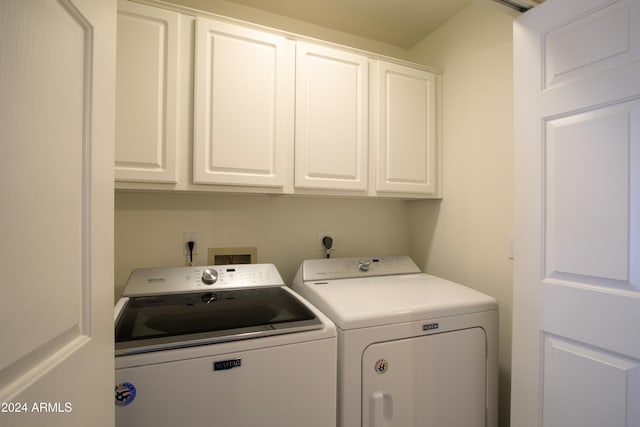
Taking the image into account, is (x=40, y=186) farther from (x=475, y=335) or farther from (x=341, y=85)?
(x=475, y=335)

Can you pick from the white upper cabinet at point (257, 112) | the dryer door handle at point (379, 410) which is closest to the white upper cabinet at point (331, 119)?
the white upper cabinet at point (257, 112)

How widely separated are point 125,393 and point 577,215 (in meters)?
1.51

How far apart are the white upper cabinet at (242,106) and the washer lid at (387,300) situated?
60 cm

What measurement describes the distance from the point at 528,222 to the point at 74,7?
55.9 inches

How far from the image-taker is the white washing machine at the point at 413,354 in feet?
3.85

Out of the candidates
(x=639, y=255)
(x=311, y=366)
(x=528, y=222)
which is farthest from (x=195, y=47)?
(x=639, y=255)

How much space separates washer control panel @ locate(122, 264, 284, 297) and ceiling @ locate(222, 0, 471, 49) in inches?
59.9

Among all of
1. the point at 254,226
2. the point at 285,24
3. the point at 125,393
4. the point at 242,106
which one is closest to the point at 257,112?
the point at 242,106

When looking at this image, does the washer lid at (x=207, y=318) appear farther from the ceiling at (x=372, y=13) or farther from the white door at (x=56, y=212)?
the ceiling at (x=372, y=13)

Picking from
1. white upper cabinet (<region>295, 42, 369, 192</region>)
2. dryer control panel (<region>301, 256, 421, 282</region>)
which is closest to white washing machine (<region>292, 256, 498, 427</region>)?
dryer control panel (<region>301, 256, 421, 282</region>)

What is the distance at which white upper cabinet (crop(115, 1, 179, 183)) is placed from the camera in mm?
1258

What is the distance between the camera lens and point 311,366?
3.57ft

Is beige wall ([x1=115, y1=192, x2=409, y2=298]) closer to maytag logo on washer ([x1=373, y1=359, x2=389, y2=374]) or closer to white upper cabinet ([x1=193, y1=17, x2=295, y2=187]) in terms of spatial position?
white upper cabinet ([x1=193, y1=17, x2=295, y2=187])

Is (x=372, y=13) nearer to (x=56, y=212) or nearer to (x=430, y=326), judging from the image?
(x=430, y=326)
